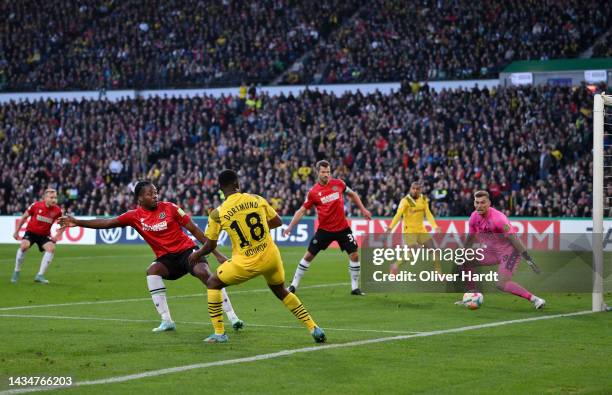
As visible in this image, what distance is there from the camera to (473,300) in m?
16.7

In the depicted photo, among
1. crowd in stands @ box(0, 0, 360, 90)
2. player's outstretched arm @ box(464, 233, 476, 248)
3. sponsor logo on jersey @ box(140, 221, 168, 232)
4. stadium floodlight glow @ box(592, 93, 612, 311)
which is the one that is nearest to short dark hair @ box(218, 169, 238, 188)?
sponsor logo on jersey @ box(140, 221, 168, 232)

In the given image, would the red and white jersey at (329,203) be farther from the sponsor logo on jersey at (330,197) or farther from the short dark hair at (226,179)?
the short dark hair at (226,179)

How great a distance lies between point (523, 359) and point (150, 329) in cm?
527

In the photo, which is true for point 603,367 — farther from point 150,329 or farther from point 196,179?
point 196,179

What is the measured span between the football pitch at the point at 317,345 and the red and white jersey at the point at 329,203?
1.34 metres

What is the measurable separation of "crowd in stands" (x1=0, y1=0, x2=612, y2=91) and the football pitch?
1052 inches

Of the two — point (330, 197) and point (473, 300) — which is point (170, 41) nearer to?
point (330, 197)

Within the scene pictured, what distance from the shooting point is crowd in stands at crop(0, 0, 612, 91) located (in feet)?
147

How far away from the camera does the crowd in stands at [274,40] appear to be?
147 ft

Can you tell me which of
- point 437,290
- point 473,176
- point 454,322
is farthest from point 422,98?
point 454,322

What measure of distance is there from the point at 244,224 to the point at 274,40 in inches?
1591
